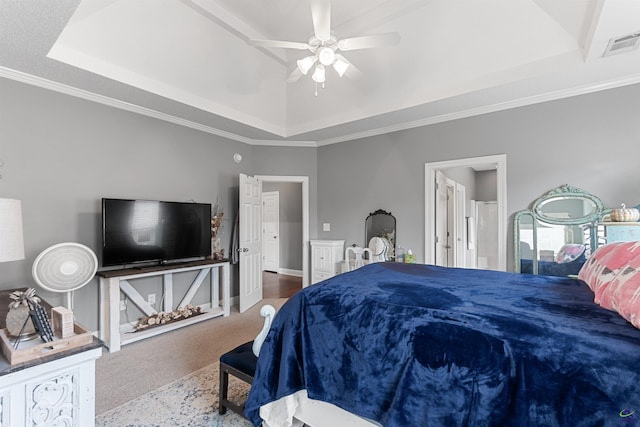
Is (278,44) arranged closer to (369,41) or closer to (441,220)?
(369,41)

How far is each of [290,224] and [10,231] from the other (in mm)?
5791

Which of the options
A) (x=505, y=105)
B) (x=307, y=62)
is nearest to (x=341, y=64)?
(x=307, y=62)

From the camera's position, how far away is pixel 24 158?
9.35ft

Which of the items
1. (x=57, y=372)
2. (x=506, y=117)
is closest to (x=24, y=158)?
(x=57, y=372)

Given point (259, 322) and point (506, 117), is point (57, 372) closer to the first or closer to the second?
point (259, 322)

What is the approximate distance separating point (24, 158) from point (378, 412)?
3677 millimetres

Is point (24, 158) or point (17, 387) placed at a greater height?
point (24, 158)

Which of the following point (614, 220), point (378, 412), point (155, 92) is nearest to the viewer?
point (378, 412)

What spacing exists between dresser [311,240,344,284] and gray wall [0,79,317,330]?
6.27 feet

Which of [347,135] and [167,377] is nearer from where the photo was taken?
[167,377]

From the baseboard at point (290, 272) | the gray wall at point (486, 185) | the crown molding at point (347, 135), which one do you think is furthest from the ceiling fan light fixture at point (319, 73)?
the gray wall at point (486, 185)

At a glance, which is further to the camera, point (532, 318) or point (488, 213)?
point (488, 213)

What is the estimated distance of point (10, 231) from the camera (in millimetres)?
1640

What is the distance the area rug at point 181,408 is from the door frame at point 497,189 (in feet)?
9.47
